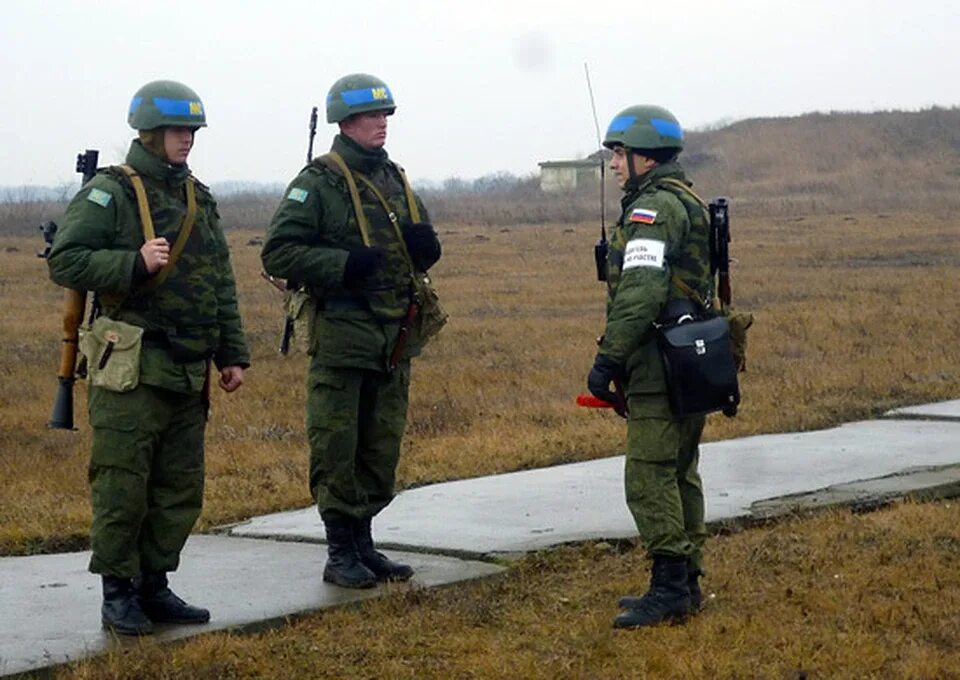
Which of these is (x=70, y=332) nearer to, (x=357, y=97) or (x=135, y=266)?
(x=135, y=266)

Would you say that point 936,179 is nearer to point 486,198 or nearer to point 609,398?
point 486,198

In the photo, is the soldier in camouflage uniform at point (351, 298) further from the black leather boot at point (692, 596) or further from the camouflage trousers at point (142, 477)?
the black leather boot at point (692, 596)

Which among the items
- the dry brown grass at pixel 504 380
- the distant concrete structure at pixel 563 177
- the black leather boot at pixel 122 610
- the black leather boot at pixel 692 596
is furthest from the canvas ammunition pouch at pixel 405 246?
the distant concrete structure at pixel 563 177

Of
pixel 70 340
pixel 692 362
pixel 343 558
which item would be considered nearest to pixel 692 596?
pixel 692 362

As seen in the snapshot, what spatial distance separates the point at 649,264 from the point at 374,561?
1.67 m

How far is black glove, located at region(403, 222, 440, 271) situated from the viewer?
6.70 metres

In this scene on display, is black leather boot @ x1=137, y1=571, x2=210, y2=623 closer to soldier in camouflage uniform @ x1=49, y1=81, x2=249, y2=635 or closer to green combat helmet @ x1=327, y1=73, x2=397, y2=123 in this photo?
soldier in camouflage uniform @ x1=49, y1=81, x2=249, y2=635

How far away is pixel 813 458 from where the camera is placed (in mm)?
9648

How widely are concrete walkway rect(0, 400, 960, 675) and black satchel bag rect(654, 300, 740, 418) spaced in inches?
49.4

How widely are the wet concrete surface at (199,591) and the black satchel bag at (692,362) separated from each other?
1242 millimetres

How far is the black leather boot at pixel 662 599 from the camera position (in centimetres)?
608

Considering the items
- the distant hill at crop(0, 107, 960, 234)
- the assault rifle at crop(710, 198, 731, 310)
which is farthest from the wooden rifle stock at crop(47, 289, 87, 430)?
the distant hill at crop(0, 107, 960, 234)

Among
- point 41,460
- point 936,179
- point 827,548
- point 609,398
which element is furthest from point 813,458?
point 936,179

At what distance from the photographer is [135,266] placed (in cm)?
579
